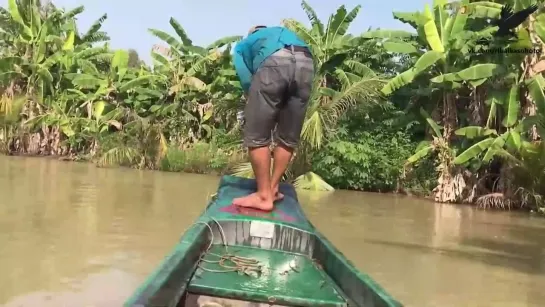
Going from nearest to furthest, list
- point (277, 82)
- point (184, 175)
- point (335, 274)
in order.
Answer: point (335, 274) → point (277, 82) → point (184, 175)

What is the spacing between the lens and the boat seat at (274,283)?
2645 mm

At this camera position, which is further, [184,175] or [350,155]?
[184,175]

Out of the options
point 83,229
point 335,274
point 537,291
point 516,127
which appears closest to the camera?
point 335,274

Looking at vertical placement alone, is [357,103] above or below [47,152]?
above

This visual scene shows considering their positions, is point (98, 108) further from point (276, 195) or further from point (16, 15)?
point (276, 195)

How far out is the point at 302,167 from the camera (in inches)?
527

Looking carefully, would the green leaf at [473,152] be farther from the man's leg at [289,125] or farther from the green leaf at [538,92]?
the man's leg at [289,125]

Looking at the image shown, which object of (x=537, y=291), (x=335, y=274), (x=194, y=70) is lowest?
(x=537, y=291)

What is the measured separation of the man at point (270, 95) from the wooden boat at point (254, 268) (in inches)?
9.5

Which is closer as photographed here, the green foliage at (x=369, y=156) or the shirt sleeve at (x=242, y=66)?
the shirt sleeve at (x=242, y=66)

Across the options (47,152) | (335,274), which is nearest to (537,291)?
(335,274)

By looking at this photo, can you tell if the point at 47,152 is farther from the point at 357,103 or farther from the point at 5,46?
the point at 357,103

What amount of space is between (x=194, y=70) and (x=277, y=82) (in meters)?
12.9

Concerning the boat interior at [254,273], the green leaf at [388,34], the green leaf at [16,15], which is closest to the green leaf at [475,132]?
the green leaf at [388,34]
